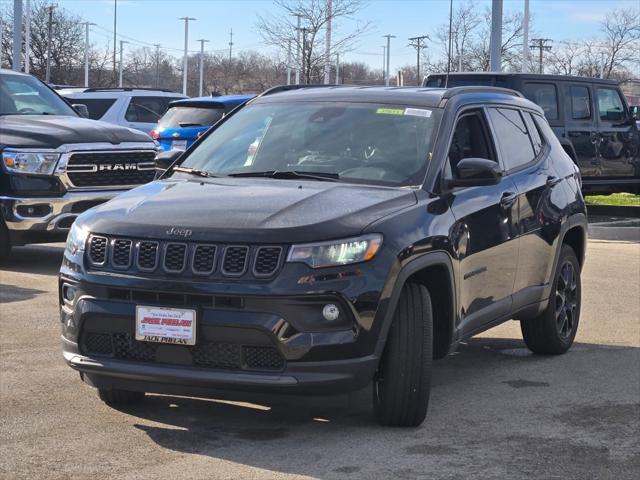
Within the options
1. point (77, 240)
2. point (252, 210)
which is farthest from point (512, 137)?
point (77, 240)

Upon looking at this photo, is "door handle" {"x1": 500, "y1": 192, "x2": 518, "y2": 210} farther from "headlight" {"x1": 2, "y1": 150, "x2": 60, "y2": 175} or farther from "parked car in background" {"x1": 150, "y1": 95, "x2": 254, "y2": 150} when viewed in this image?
"parked car in background" {"x1": 150, "y1": 95, "x2": 254, "y2": 150}

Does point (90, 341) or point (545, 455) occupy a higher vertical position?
point (90, 341)

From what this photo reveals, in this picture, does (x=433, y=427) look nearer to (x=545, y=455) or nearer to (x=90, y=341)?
(x=545, y=455)

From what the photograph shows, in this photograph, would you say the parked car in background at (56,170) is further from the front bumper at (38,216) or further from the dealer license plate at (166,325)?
the dealer license plate at (166,325)

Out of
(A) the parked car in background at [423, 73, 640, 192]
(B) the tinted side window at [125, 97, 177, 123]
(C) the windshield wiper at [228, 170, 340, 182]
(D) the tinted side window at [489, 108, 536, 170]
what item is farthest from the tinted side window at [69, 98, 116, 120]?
(C) the windshield wiper at [228, 170, 340, 182]

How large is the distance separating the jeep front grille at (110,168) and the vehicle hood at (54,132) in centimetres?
16

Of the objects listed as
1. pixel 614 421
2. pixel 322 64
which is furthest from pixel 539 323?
pixel 322 64

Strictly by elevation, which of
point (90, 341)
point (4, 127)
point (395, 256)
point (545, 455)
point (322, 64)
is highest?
point (322, 64)

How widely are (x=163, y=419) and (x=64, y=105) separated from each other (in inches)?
303

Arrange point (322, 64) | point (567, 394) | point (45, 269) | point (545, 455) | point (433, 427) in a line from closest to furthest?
point (545, 455) → point (433, 427) → point (567, 394) → point (45, 269) → point (322, 64)

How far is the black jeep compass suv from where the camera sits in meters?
5.11

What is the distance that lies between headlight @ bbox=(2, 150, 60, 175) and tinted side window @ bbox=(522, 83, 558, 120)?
8.17 meters

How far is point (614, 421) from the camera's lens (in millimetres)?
5996

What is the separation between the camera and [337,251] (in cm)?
519
